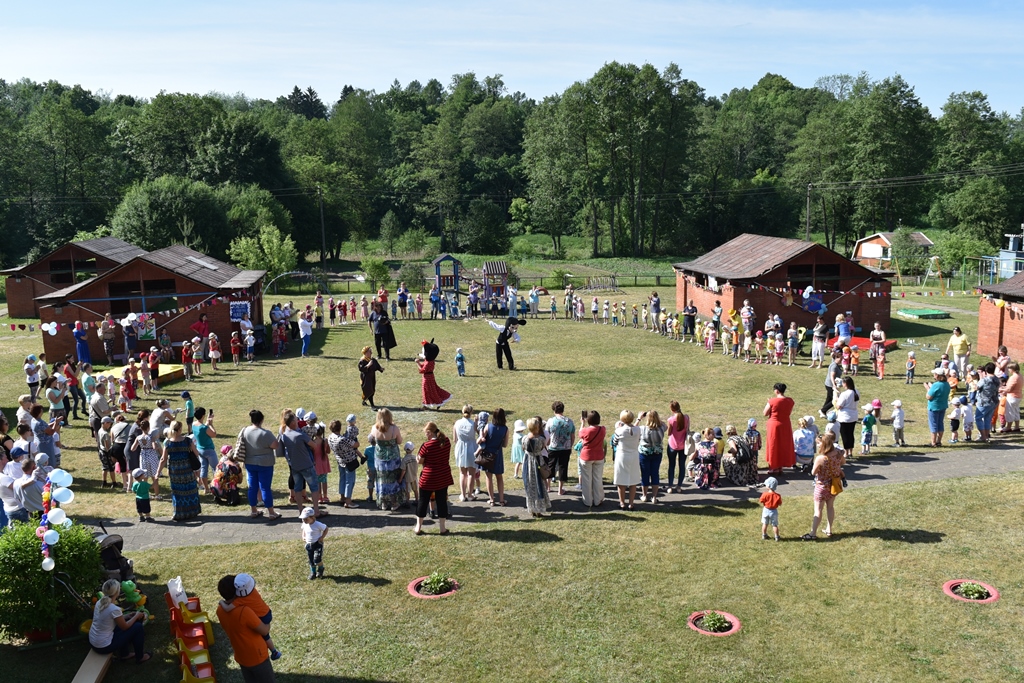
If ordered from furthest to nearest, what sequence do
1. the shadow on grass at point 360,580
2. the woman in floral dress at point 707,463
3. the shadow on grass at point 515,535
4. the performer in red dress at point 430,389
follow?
the performer in red dress at point 430,389
the woman in floral dress at point 707,463
the shadow on grass at point 515,535
the shadow on grass at point 360,580

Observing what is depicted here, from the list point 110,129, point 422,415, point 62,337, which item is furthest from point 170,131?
point 422,415

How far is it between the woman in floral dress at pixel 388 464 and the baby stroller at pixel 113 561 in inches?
153

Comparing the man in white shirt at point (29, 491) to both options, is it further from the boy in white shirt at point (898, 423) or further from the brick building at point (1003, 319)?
the brick building at point (1003, 319)

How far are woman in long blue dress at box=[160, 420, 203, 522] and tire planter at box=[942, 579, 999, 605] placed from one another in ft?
32.5

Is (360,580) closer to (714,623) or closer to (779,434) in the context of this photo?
(714,623)

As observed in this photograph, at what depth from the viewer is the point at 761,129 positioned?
87.4 metres

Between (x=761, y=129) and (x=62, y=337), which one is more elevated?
(x=761, y=129)

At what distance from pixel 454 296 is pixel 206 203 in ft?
74.0

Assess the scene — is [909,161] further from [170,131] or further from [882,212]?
[170,131]

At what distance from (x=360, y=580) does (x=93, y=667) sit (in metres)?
3.05

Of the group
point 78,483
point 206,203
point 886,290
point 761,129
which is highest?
point 761,129

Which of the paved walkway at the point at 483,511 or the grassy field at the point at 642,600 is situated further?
the paved walkway at the point at 483,511

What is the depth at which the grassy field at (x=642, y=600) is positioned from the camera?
8.35 meters

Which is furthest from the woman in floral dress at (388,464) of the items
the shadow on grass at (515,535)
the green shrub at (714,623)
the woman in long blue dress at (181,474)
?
the green shrub at (714,623)
